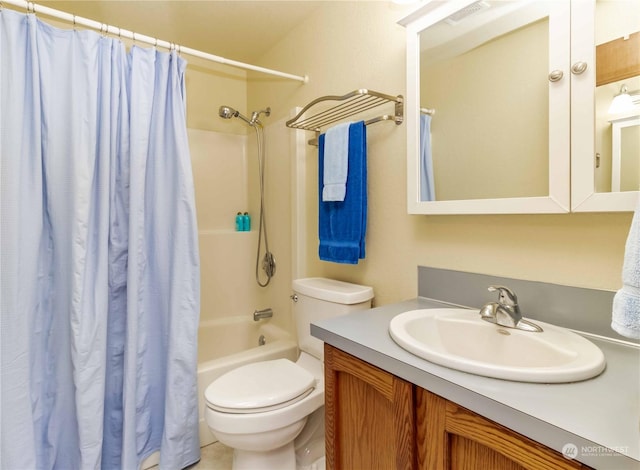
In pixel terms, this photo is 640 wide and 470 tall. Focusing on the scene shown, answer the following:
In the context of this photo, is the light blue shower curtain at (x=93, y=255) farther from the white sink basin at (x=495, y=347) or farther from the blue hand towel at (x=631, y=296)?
the blue hand towel at (x=631, y=296)

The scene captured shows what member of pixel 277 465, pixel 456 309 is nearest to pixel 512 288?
pixel 456 309

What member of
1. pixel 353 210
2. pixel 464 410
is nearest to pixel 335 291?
pixel 353 210

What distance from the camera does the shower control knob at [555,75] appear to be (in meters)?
0.89

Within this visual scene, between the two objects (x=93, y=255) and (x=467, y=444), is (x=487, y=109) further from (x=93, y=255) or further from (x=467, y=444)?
(x=93, y=255)

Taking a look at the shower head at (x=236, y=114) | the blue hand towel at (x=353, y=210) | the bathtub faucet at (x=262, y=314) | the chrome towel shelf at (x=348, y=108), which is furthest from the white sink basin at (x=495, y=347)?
the shower head at (x=236, y=114)

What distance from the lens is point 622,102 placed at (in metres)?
0.82

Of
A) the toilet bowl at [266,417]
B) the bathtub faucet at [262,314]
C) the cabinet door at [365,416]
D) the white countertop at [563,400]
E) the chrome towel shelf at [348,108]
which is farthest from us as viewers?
the bathtub faucet at [262,314]

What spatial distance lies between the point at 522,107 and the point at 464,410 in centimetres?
88

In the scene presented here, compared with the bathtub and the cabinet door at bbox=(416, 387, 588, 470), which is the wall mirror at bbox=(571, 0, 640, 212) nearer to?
the cabinet door at bbox=(416, 387, 588, 470)

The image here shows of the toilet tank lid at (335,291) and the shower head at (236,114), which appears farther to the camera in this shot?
the shower head at (236,114)

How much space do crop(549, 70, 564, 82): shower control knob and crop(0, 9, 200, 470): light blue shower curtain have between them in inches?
55.3

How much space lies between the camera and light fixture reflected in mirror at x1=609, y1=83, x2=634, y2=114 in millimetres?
806

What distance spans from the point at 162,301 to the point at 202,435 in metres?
0.71

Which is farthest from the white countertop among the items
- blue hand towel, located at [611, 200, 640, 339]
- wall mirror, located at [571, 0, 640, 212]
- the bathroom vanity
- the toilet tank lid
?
the toilet tank lid
